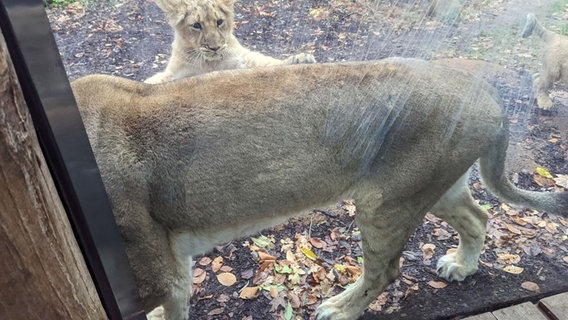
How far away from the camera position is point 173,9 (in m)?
1.69

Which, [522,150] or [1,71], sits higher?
[1,71]

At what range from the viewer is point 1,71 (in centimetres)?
77

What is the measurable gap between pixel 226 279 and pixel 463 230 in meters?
1.01

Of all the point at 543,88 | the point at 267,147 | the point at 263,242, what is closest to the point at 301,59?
the point at 267,147

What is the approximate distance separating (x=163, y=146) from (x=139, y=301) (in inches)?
16.5

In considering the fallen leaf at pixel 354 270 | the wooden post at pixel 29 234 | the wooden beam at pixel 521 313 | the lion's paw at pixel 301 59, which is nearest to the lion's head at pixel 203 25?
the lion's paw at pixel 301 59

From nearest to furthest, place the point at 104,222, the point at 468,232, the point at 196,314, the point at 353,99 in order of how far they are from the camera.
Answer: the point at 104,222, the point at 353,99, the point at 196,314, the point at 468,232

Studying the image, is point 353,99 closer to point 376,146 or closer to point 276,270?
point 376,146

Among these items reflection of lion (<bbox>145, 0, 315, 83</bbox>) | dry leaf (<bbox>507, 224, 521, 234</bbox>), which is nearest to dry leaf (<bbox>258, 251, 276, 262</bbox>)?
reflection of lion (<bbox>145, 0, 315, 83</bbox>)

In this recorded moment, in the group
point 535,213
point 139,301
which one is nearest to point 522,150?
point 535,213

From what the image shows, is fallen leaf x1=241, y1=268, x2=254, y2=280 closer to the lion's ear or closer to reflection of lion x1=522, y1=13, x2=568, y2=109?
the lion's ear

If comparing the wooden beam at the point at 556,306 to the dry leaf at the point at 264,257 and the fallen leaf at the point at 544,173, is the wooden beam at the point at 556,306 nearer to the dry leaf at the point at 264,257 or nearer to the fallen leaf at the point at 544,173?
the fallen leaf at the point at 544,173

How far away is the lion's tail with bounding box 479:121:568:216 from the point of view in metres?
1.88

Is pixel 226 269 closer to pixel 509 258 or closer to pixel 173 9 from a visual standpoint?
pixel 173 9
